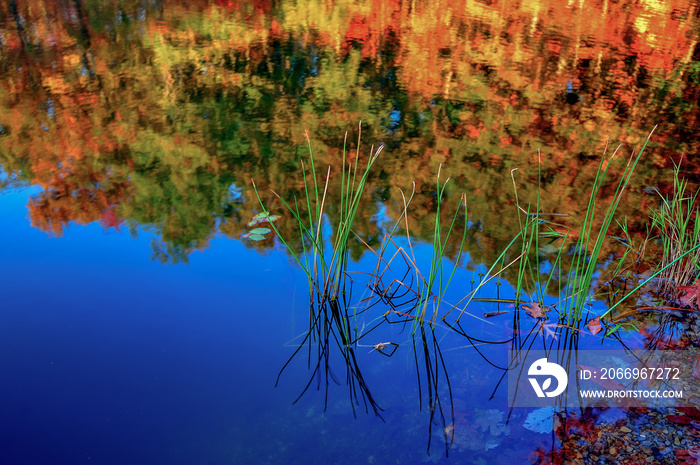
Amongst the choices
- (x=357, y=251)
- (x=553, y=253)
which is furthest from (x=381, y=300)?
(x=553, y=253)

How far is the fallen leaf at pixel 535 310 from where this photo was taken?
2709 millimetres

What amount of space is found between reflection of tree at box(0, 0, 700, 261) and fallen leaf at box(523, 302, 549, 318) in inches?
30.2

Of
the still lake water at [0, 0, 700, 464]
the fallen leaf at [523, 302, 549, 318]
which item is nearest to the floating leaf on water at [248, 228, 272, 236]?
the still lake water at [0, 0, 700, 464]

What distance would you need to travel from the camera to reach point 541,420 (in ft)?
6.89

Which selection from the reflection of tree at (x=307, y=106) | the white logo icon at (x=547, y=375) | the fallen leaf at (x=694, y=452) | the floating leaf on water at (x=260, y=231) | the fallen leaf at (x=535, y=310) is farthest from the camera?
the reflection of tree at (x=307, y=106)

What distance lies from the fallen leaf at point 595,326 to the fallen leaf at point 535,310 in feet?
0.76

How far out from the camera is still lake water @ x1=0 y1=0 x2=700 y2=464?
212 centimetres

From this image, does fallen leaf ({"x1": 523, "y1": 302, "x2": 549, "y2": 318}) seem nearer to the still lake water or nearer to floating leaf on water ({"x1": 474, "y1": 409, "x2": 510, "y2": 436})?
the still lake water

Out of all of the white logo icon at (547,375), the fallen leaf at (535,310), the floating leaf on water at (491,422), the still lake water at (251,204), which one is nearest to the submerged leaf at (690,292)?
the still lake water at (251,204)

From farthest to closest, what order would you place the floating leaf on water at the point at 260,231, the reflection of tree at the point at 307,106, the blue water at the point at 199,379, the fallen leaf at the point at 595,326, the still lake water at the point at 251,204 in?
the reflection of tree at the point at 307,106 → the floating leaf on water at the point at 260,231 → the fallen leaf at the point at 595,326 → the still lake water at the point at 251,204 → the blue water at the point at 199,379

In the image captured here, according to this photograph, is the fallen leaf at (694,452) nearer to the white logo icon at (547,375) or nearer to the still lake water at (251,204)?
the still lake water at (251,204)

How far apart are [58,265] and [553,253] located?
3529mm

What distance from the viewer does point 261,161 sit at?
17.1 ft

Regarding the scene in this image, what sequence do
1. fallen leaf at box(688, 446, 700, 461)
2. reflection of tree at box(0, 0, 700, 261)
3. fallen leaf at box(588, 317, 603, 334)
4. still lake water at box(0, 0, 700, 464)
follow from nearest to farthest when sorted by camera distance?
fallen leaf at box(688, 446, 700, 461), still lake water at box(0, 0, 700, 464), fallen leaf at box(588, 317, 603, 334), reflection of tree at box(0, 0, 700, 261)
